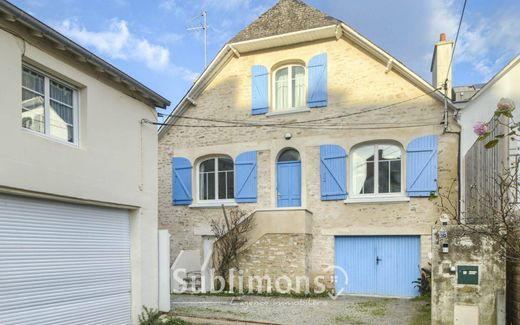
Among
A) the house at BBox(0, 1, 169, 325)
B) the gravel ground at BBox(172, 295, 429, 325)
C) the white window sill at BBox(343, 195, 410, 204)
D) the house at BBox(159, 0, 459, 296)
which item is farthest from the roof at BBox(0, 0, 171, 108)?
the white window sill at BBox(343, 195, 410, 204)

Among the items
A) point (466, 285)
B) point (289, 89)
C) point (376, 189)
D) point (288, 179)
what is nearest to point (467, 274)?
point (466, 285)

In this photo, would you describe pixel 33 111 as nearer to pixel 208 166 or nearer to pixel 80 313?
pixel 80 313

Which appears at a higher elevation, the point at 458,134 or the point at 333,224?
the point at 458,134

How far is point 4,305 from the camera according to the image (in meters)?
5.12

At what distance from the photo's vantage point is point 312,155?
12211 millimetres

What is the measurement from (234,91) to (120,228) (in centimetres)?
721

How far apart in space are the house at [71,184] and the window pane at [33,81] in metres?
0.02

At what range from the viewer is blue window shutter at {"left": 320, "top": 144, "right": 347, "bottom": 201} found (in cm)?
1170

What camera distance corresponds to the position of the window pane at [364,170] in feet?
38.7

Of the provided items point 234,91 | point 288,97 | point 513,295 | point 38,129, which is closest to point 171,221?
point 234,91

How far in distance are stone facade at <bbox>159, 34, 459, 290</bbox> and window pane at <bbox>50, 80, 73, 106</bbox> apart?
6.99m

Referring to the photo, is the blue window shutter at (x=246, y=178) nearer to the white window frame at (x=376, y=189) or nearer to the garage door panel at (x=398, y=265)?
the white window frame at (x=376, y=189)

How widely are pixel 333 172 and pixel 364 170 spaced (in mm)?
955

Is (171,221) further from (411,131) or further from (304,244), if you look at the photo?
(411,131)
